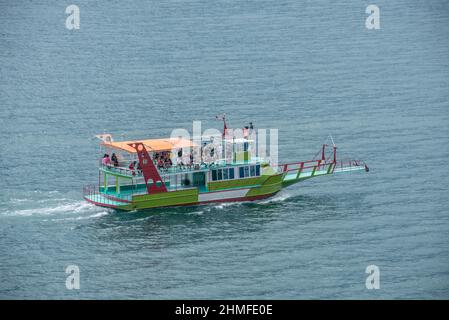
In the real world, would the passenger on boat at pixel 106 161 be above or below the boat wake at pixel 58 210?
above

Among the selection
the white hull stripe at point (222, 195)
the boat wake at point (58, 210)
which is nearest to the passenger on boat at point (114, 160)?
the boat wake at point (58, 210)

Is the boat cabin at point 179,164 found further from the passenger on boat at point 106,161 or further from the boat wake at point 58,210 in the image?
the boat wake at point 58,210

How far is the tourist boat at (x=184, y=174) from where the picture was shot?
13762 centimetres

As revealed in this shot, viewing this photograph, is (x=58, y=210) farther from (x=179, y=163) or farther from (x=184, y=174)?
(x=184, y=174)

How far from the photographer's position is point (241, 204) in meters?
142

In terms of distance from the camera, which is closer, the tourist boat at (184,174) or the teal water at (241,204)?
the teal water at (241,204)

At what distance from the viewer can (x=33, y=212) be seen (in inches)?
5344

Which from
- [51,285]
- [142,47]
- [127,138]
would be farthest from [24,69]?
[51,285]

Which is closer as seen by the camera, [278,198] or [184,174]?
[184,174]

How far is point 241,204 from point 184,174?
24.9 feet

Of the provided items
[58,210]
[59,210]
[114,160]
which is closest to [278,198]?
[114,160]

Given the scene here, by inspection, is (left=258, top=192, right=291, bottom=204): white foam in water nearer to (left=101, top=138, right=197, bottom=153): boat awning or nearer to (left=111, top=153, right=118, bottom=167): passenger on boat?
(left=101, top=138, right=197, bottom=153): boat awning

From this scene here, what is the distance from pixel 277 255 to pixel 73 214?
25.6 m

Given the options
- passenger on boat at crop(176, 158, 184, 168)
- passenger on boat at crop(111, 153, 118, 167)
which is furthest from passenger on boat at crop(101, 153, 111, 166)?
passenger on boat at crop(176, 158, 184, 168)
